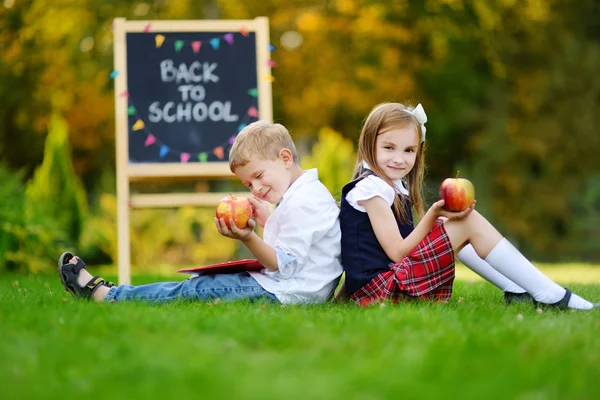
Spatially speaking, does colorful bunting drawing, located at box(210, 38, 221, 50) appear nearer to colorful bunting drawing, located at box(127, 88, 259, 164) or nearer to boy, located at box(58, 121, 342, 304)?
colorful bunting drawing, located at box(127, 88, 259, 164)

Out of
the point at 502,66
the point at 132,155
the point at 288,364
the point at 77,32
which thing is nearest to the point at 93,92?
the point at 77,32

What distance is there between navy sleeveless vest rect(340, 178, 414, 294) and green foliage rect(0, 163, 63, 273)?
13.2ft

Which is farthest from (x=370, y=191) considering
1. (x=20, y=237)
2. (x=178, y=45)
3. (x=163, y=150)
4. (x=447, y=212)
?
(x=20, y=237)

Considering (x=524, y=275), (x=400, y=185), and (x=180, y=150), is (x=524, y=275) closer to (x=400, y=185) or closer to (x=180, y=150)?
(x=400, y=185)

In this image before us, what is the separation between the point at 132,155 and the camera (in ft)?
18.3

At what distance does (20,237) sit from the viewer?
6930mm

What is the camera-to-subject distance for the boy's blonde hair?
11.7ft

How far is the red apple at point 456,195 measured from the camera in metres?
3.21

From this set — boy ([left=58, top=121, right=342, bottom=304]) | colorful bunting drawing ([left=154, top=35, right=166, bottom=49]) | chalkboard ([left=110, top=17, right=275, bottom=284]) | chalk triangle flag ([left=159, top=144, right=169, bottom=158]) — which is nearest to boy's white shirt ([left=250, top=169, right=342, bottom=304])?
boy ([left=58, top=121, right=342, bottom=304])

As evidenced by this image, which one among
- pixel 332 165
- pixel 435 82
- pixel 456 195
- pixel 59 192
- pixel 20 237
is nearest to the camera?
pixel 456 195

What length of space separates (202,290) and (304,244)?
546 millimetres

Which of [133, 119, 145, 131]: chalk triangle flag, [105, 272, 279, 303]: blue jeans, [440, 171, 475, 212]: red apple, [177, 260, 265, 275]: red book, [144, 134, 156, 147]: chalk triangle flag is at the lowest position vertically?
[105, 272, 279, 303]: blue jeans

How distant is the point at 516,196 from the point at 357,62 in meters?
3.98

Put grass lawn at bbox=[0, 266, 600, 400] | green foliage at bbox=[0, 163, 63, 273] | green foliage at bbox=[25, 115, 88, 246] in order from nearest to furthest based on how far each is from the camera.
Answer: grass lawn at bbox=[0, 266, 600, 400] → green foliage at bbox=[0, 163, 63, 273] → green foliage at bbox=[25, 115, 88, 246]
